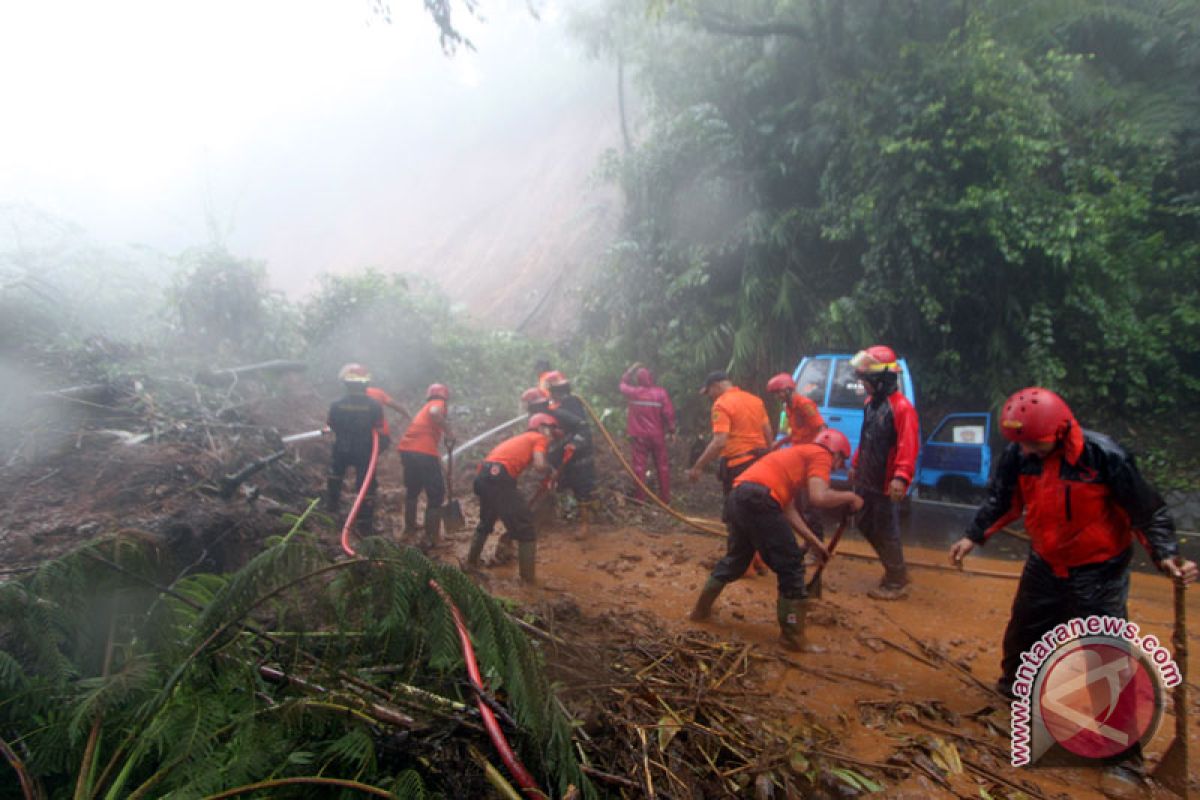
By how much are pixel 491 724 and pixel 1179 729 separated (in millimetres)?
2873

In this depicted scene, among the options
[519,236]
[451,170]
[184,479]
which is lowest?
[184,479]

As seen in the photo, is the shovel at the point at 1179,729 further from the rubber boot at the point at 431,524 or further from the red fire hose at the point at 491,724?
the rubber boot at the point at 431,524

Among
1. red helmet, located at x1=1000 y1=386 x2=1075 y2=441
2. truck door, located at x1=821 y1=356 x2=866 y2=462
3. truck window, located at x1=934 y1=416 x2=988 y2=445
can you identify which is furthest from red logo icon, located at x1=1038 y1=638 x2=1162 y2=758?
truck window, located at x1=934 y1=416 x2=988 y2=445

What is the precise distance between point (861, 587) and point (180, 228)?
40.7 metres

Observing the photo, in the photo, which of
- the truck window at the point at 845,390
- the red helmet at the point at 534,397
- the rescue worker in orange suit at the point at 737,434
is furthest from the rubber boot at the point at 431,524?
the truck window at the point at 845,390

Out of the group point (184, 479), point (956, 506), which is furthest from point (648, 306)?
point (184, 479)

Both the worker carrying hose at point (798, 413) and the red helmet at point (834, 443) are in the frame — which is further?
the worker carrying hose at point (798, 413)

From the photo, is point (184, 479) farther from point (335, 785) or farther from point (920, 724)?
point (920, 724)

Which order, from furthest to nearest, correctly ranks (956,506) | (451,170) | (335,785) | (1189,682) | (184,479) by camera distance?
1. (451,170)
2. (956,506)
3. (184,479)
4. (1189,682)
5. (335,785)

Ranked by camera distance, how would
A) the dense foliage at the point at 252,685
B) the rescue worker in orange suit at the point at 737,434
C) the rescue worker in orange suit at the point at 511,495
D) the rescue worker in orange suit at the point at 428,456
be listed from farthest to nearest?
the rescue worker in orange suit at the point at 428,456, the rescue worker in orange suit at the point at 737,434, the rescue worker in orange suit at the point at 511,495, the dense foliage at the point at 252,685

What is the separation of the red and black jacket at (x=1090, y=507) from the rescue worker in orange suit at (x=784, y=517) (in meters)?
1.09

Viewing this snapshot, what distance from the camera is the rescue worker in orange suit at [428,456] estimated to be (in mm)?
6016

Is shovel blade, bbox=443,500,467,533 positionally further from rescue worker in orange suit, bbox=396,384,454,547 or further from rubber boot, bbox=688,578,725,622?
rubber boot, bbox=688,578,725,622

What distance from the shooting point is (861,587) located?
16.5 feet
